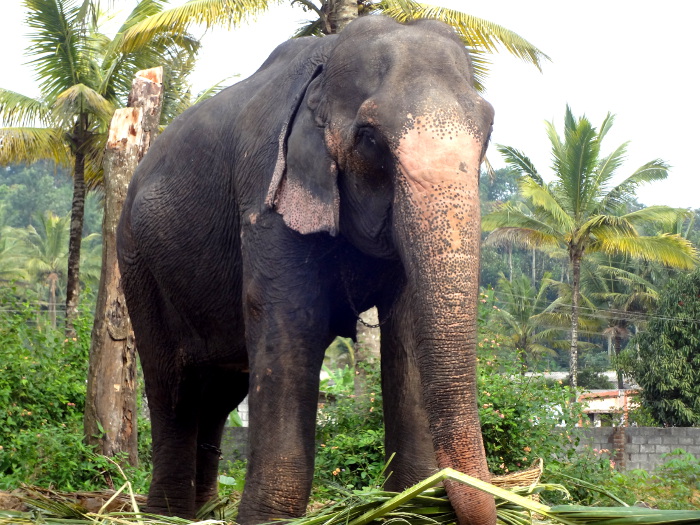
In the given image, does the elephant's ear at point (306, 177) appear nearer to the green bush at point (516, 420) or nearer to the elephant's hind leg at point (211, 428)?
the elephant's hind leg at point (211, 428)

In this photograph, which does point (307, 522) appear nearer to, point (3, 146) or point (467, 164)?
point (467, 164)

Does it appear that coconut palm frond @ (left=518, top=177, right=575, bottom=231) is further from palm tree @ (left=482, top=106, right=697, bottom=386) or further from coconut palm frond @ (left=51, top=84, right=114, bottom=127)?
coconut palm frond @ (left=51, top=84, right=114, bottom=127)

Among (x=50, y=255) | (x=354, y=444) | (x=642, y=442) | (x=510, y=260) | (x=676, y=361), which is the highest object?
(x=510, y=260)

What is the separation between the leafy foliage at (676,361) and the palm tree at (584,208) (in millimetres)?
2773

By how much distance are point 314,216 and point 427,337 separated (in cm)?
70

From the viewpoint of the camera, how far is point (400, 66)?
314cm

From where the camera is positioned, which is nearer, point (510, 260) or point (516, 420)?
point (516, 420)

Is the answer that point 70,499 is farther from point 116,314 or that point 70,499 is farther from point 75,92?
point 75,92

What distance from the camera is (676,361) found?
2316cm

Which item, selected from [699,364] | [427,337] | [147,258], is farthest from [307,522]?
[699,364]

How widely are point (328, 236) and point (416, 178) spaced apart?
59 cm

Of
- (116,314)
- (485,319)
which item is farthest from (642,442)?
(116,314)

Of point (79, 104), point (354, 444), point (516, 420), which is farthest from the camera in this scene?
point (79, 104)

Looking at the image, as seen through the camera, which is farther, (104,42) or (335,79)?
(104,42)
